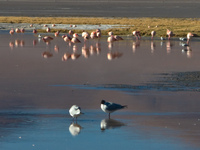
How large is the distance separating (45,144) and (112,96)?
17.0ft

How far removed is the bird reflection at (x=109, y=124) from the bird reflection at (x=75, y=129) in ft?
1.62

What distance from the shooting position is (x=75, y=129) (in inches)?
478

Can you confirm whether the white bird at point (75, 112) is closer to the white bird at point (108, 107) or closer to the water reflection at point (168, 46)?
the white bird at point (108, 107)

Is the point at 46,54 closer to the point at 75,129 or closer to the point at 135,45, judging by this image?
the point at 135,45

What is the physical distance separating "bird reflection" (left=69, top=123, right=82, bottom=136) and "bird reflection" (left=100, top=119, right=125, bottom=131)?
1.62 ft

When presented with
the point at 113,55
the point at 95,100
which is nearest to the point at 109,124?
the point at 95,100

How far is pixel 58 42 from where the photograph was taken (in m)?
34.1

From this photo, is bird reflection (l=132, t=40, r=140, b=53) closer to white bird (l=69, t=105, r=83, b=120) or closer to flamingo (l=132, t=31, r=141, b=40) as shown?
flamingo (l=132, t=31, r=141, b=40)

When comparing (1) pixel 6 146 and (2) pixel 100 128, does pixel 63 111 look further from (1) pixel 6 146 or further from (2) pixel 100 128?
(1) pixel 6 146

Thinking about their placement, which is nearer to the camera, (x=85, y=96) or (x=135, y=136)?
(x=135, y=136)

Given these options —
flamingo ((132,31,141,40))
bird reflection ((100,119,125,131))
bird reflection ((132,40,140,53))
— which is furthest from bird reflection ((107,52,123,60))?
A: bird reflection ((100,119,125,131))

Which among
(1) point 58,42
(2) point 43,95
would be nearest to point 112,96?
(2) point 43,95

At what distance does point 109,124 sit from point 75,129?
0.86 m

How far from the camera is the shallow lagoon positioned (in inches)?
444
